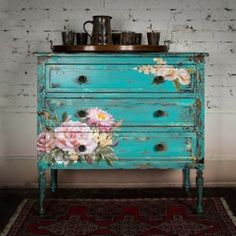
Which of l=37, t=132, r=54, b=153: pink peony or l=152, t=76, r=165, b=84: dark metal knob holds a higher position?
l=152, t=76, r=165, b=84: dark metal knob

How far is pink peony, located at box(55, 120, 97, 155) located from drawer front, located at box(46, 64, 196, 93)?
236mm

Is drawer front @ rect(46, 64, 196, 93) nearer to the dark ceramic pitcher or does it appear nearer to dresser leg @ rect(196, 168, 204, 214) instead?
the dark ceramic pitcher

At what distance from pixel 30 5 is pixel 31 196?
4.97 ft

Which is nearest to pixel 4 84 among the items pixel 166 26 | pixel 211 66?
pixel 166 26

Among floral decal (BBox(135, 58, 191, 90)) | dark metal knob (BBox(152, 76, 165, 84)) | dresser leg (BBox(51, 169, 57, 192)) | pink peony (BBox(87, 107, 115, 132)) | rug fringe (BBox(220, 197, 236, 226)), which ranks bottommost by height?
rug fringe (BBox(220, 197, 236, 226))

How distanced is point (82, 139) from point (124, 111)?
1.09ft

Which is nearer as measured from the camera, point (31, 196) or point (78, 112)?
point (78, 112)

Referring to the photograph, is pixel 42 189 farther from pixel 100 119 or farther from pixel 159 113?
pixel 159 113

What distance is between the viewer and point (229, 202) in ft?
11.0

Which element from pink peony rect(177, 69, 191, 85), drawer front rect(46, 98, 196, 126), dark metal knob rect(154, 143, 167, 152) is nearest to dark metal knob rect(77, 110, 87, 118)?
drawer front rect(46, 98, 196, 126)

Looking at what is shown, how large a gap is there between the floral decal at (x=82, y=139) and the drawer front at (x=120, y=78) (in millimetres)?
172

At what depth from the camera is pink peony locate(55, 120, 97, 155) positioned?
300 centimetres

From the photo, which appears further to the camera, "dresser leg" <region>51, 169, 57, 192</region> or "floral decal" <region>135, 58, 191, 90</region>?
"dresser leg" <region>51, 169, 57, 192</region>

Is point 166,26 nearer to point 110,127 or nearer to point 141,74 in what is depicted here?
point 141,74
